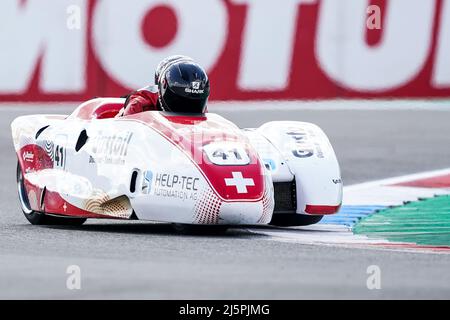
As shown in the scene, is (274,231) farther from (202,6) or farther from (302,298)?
(202,6)

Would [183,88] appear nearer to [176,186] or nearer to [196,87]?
[196,87]

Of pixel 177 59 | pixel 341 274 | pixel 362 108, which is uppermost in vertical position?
pixel 177 59

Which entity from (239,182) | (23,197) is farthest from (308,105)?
(239,182)

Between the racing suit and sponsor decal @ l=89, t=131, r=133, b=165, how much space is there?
1.05 feet

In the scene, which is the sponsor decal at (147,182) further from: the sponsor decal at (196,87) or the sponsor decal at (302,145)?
the sponsor decal at (302,145)

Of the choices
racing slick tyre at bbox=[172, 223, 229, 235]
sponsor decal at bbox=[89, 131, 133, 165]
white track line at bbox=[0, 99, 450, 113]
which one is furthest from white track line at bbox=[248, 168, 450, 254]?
white track line at bbox=[0, 99, 450, 113]

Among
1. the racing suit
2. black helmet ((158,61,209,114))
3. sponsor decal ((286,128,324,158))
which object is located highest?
black helmet ((158,61,209,114))

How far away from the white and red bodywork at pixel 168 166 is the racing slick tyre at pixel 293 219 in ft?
0.70

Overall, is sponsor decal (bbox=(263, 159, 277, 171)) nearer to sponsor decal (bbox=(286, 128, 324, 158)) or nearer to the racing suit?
sponsor decal (bbox=(286, 128, 324, 158))

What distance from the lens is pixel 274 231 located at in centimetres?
1072

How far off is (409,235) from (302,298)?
2.92m

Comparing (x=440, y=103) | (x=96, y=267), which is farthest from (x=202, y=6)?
(x=96, y=267)

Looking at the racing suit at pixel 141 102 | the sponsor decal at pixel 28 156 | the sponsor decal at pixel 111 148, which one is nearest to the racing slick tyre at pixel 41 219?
the sponsor decal at pixel 28 156

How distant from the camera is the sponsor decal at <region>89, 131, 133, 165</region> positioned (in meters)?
10.3
